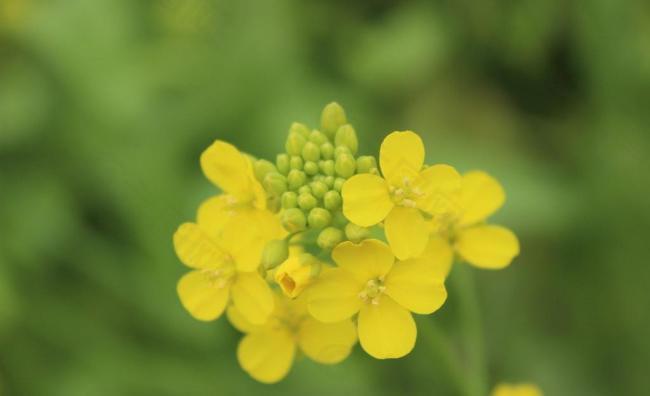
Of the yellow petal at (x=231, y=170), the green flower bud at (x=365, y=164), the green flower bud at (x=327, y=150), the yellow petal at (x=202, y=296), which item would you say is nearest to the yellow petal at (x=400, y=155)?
the green flower bud at (x=365, y=164)

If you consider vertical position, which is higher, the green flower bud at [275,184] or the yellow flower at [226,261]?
the green flower bud at [275,184]

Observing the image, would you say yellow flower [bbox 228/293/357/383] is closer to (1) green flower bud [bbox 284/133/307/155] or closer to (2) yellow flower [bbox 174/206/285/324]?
(2) yellow flower [bbox 174/206/285/324]

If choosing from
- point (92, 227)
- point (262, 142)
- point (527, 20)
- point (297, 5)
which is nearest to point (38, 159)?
point (92, 227)

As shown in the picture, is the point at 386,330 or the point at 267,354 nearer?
the point at 386,330

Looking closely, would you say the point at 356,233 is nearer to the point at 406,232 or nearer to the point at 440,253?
the point at 406,232

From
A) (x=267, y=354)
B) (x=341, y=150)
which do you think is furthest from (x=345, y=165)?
(x=267, y=354)

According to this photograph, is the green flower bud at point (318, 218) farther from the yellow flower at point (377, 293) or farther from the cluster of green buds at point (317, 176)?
the yellow flower at point (377, 293)

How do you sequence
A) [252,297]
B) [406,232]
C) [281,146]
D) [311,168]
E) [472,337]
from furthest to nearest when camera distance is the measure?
1. [281,146]
2. [472,337]
3. [311,168]
4. [252,297]
5. [406,232]
